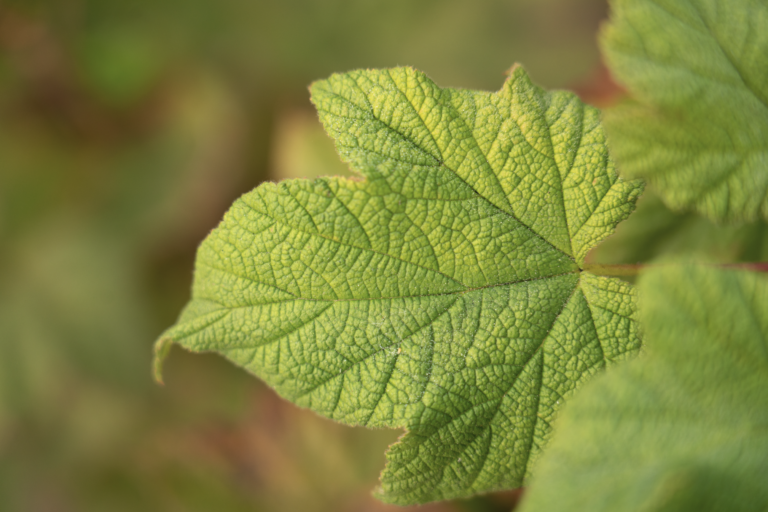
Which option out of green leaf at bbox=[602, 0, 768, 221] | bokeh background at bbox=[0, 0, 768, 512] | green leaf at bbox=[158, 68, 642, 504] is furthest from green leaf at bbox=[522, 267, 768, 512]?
bokeh background at bbox=[0, 0, 768, 512]

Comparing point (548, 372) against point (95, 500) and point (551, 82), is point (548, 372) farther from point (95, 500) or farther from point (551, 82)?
point (95, 500)

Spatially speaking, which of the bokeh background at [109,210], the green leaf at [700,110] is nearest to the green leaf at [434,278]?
the green leaf at [700,110]

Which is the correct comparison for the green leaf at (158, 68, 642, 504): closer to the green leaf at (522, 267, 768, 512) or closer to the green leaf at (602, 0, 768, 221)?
the green leaf at (602, 0, 768, 221)

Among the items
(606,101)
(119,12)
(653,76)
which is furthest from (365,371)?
(119,12)

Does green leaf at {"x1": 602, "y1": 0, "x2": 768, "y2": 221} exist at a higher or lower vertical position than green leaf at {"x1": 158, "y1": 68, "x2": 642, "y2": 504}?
higher

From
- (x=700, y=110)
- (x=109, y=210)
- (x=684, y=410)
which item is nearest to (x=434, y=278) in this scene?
(x=684, y=410)

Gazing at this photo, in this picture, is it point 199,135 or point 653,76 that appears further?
point 199,135

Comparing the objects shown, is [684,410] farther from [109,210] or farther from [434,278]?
[109,210]
